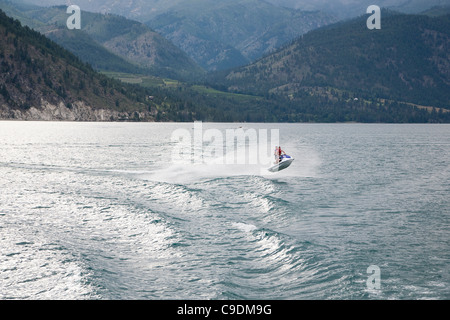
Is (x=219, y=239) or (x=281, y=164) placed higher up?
(x=281, y=164)

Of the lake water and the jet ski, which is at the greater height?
the jet ski

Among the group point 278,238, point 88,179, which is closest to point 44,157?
point 88,179

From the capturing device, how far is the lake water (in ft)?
70.5

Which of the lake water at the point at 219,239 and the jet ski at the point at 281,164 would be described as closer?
the lake water at the point at 219,239

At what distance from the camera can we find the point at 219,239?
96.3ft

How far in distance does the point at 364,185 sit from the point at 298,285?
122 ft

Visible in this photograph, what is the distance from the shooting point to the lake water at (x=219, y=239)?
2148cm

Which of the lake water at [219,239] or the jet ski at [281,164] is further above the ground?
the jet ski at [281,164]

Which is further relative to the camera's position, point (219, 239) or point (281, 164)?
point (281, 164)

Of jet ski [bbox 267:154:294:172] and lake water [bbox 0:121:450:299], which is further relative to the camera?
jet ski [bbox 267:154:294:172]
